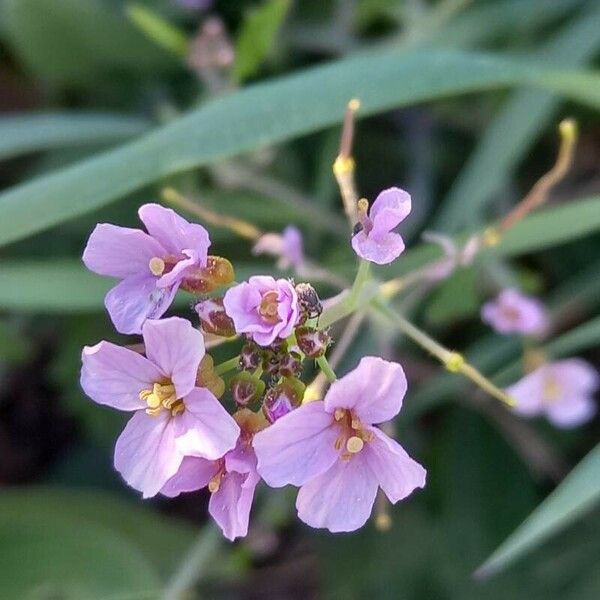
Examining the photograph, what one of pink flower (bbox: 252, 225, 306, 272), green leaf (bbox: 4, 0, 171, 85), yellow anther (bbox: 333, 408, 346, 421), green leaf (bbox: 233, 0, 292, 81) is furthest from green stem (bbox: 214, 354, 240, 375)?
green leaf (bbox: 4, 0, 171, 85)

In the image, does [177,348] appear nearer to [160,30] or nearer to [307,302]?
[307,302]

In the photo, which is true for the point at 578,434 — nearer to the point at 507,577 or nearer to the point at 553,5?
the point at 507,577

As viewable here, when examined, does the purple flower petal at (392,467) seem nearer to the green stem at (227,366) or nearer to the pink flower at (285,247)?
the green stem at (227,366)

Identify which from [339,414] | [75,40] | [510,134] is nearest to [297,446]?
[339,414]

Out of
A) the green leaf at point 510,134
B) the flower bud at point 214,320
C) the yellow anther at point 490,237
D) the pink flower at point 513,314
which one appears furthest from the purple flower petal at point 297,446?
the green leaf at point 510,134

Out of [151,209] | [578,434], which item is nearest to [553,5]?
[578,434]

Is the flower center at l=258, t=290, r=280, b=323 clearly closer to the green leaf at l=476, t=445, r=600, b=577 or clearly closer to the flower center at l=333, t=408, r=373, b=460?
the flower center at l=333, t=408, r=373, b=460

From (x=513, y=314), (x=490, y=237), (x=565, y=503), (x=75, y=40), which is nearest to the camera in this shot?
(x=565, y=503)
